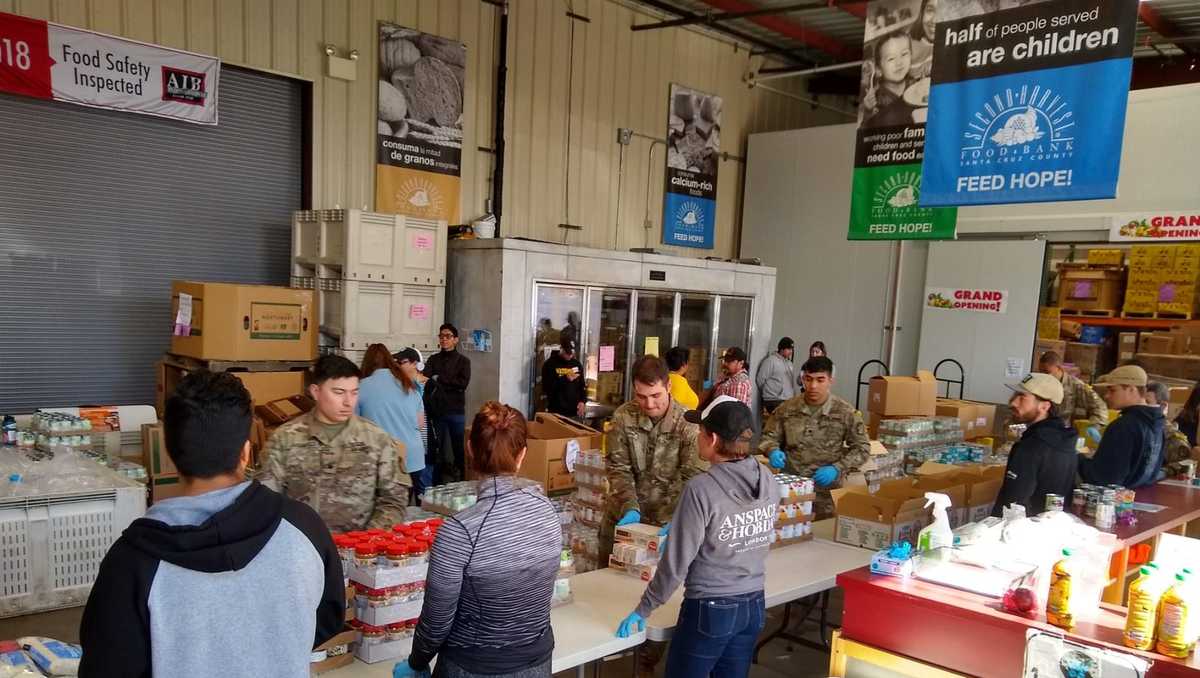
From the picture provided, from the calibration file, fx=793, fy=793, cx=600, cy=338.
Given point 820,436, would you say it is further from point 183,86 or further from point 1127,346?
point 1127,346

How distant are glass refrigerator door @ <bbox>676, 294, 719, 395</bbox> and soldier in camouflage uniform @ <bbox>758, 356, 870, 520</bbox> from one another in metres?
5.32

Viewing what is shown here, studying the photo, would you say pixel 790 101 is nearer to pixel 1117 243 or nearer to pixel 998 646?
pixel 1117 243

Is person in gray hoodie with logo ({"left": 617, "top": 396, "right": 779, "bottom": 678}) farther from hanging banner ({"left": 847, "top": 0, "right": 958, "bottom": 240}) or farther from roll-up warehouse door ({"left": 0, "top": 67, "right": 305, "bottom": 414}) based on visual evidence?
roll-up warehouse door ({"left": 0, "top": 67, "right": 305, "bottom": 414})

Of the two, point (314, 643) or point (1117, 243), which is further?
point (1117, 243)

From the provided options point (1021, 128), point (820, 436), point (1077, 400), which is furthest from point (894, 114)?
point (1077, 400)

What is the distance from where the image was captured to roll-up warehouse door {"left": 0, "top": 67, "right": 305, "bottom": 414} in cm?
661

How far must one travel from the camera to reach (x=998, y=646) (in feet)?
9.02

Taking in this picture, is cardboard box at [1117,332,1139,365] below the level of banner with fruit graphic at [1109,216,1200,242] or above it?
below

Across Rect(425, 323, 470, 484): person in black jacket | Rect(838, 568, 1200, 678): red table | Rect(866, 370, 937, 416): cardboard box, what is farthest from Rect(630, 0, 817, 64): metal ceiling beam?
Rect(838, 568, 1200, 678): red table

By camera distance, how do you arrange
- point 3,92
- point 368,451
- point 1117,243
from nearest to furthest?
1. point 368,451
2. point 3,92
3. point 1117,243

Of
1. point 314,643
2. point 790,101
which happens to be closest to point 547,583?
point 314,643

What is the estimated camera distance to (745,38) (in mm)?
12570

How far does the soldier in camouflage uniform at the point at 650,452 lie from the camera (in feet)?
13.1

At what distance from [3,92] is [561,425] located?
17.1 ft
